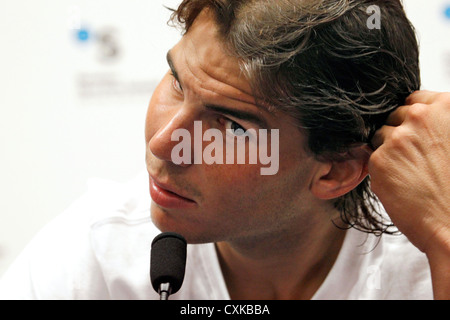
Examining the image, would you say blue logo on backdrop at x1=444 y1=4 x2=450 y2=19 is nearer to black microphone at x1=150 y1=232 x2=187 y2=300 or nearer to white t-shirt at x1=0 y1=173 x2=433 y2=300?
white t-shirt at x1=0 y1=173 x2=433 y2=300

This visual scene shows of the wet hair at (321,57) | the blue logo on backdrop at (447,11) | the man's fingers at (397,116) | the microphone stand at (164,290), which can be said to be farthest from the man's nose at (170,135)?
the blue logo on backdrop at (447,11)

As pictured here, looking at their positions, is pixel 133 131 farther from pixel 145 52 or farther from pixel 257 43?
pixel 257 43

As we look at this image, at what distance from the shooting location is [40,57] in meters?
2.15

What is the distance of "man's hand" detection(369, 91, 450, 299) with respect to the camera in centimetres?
102

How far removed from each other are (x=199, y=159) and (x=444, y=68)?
137 centimetres

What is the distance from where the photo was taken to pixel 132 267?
50.8 inches

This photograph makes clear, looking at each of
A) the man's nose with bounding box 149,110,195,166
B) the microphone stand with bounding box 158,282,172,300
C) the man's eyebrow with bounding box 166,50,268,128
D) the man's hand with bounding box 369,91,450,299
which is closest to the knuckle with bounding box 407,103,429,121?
the man's hand with bounding box 369,91,450,299

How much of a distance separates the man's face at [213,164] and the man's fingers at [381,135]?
0.12 metres

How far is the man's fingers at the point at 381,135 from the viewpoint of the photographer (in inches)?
42.2

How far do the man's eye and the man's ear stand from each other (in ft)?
0.60

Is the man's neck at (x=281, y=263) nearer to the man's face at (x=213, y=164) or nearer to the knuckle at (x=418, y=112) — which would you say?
the man's face at (x=213, y=164)
